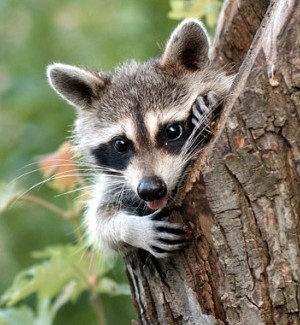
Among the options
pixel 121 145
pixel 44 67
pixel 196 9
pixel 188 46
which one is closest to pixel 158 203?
pixel 121 145

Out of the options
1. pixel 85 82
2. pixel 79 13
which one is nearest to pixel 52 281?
pixel 85 82

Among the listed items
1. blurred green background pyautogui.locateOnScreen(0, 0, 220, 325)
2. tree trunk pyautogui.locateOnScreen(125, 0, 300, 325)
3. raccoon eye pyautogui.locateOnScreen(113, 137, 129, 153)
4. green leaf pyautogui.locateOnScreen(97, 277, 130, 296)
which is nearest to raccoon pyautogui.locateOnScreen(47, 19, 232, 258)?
raccoon eye pyautogui.locateOnScreen(113, 137, 129, 153)

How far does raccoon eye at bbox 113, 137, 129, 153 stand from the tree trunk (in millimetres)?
1046

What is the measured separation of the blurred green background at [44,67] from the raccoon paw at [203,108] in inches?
136

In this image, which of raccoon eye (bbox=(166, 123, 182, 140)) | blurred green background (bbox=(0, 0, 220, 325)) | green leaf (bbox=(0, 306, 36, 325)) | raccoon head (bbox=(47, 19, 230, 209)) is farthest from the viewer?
blurred green background (bbox=(0, 0, 220, 325))

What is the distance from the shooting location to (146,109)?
216 inches

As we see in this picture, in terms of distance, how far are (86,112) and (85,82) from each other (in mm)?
229

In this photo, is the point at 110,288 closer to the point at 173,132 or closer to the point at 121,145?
the point at 121,145

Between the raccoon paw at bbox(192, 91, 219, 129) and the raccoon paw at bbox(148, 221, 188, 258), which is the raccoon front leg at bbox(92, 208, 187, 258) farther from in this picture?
the raccoon paw at bbox(192, 91, 219, 129)

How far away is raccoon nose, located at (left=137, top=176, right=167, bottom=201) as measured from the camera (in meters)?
4.90

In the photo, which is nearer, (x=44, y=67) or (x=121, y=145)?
(x=121, y=145)

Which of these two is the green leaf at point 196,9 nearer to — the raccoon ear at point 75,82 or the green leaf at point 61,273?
the raccoon ear at point 75,82

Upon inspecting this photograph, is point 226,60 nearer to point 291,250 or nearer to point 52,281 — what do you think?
point 52,281

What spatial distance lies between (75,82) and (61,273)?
1.14 m
